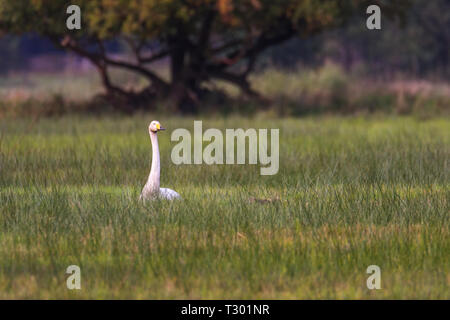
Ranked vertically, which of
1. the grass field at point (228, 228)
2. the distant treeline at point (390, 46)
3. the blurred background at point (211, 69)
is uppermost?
the distant treeline at point (390, 46)

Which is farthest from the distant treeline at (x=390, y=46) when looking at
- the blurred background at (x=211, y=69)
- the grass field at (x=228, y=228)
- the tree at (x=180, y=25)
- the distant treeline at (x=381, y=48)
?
the grass field at (x=228, y=228)

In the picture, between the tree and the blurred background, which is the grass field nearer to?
the tree

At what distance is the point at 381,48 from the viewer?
6794 cm

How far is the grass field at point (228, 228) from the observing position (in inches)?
332

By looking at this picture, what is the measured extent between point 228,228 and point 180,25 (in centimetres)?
2144

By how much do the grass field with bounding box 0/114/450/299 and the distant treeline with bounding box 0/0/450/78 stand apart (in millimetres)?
39037

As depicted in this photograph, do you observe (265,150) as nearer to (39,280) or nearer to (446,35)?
(39,280)

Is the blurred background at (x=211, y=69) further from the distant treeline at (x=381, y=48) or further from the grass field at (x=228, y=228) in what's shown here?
the distant treeline at (x=381, y=48)

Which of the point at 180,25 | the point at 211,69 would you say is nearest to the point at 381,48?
the point at 211,69

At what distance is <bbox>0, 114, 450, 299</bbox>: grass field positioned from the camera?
8.44 m

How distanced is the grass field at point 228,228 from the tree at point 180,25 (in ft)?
41.7
